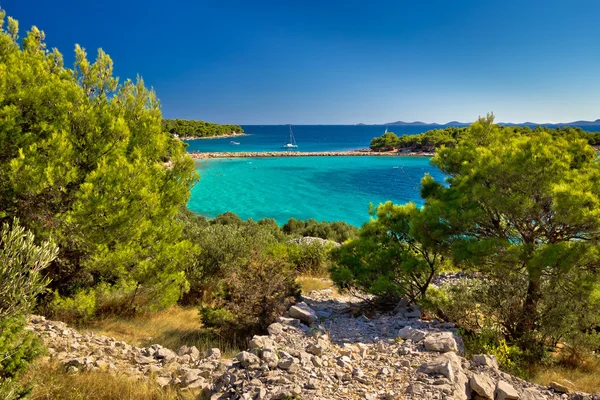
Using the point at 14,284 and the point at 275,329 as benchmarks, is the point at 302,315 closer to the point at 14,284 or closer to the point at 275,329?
the point at 275,329

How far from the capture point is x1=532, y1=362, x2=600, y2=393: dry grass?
588 cm

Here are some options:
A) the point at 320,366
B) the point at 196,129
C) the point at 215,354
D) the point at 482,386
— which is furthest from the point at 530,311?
the point at 196,129

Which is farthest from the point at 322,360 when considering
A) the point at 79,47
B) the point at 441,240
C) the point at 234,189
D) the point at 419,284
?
the point at 234,189

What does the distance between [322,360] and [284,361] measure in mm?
673

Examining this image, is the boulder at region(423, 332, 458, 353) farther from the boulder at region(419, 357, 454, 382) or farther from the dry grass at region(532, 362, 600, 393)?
the dry grass at region(532, 362, 600, 393)

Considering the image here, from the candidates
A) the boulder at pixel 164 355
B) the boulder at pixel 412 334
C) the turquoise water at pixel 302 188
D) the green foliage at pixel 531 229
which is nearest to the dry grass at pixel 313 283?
the boulder at pixel 412 334

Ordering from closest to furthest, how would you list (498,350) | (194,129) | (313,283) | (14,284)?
(14,284) → (498,350) → (313,283) → (194,129)

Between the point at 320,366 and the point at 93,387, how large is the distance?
10.7 feet

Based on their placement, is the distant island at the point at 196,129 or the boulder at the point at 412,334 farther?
the distant island at the point at 196,129

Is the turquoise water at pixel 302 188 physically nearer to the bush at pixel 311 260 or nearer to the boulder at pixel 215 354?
the bush at pixel 311 260

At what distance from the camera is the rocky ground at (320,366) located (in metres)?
4.77

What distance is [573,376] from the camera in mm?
6488

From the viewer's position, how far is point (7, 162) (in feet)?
22.8

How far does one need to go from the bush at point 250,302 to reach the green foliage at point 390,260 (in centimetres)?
209
